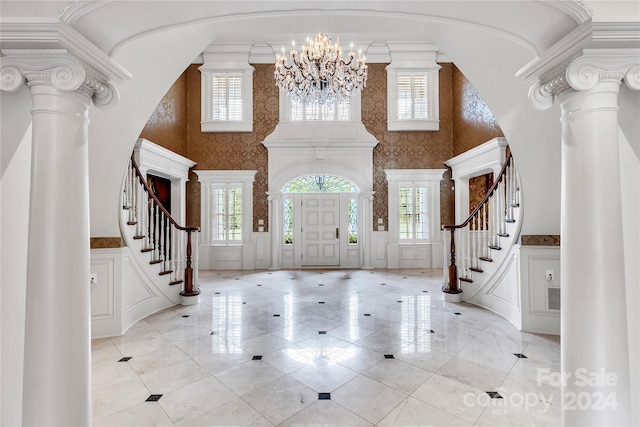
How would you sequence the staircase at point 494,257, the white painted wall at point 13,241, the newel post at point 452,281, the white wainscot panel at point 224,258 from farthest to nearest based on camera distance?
1. the white wainscot panel at point 224,258
2. the newel post at point 452,281
3. the staircase at point 494,257
4. the white painted wall at point 13,241

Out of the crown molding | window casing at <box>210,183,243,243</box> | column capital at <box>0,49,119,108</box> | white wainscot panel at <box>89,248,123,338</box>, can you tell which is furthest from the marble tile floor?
window casing at <box>210,183,243,243</box>

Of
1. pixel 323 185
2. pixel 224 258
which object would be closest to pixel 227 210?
pixel 224 258

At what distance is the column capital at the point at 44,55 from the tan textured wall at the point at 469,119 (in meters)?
6.45

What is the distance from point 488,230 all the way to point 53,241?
4.83 m

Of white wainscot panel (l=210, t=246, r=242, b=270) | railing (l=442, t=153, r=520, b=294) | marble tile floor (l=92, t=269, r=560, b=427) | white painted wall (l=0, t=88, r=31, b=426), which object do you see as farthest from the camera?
white wainscot panel (l=210, t=246, r=242, b=270)

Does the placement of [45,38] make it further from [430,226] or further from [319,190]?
[430,226]

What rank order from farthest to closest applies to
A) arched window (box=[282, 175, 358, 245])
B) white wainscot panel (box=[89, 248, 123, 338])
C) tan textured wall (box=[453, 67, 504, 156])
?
arched window (box=[282, 175, 358, 245]) → tan textured wall (box=[453, 67, 504, 156]) → white wainscot panel (box=[89, 248, 123, 338])

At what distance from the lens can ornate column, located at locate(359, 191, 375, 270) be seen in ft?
26.8

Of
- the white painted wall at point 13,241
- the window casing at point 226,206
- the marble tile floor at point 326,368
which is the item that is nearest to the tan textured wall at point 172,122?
the window casing at point 226,206

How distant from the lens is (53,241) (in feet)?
4.48

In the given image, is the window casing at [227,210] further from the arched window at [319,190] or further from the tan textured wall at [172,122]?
the tan textured wall at [172,122]

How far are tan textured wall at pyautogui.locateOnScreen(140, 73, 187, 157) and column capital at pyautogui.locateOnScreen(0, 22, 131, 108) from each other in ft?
17.1

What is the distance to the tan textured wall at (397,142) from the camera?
326 inches

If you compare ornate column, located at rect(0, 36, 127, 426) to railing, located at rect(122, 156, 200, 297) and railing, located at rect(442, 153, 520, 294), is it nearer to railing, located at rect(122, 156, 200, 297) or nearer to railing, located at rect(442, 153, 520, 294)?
railing, located at rect(122, 156, 200, 297)
